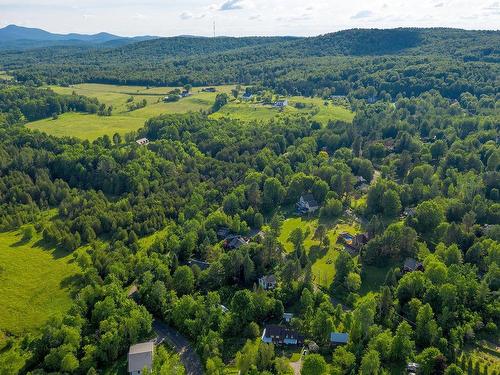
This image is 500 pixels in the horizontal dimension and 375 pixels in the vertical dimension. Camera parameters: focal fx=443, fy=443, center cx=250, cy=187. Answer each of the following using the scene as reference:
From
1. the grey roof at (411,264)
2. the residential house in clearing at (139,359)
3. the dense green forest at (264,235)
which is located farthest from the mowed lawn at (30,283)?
the grey roof at (411,264)

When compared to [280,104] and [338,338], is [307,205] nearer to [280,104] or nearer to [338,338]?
[338,338]

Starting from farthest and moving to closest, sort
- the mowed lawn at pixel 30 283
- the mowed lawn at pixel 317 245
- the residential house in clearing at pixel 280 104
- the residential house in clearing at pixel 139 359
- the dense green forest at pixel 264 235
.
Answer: the residential house in clearing at pixel 280 104 < the mowed lawn at pixel 317 245 < the mowed lawn at pixel 30 283 < the dense green forest at pixel 264 235 < the residential house in clearing at pixel 139 359

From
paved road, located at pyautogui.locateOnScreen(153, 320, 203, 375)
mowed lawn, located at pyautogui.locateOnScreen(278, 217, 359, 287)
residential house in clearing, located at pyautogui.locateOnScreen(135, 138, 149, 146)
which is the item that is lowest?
paved road, located at pyautogui.locateOnScreen(153, 320, 203, 375)

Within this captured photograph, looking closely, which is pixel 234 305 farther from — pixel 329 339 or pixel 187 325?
pixel 329 339

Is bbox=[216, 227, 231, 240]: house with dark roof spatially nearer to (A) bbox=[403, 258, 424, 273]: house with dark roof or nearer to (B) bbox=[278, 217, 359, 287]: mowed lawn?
(B) bbox=[278, 217, 359, 287]: mowed lawn

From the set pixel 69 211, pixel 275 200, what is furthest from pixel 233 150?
pixel 69 211

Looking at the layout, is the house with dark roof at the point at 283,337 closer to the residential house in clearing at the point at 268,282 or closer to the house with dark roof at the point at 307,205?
the residential house in clearing at the point at 268,282

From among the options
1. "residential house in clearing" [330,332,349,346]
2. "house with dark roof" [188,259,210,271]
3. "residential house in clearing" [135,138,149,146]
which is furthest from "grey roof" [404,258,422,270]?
"residential house in clearing" [135,138,149,146]

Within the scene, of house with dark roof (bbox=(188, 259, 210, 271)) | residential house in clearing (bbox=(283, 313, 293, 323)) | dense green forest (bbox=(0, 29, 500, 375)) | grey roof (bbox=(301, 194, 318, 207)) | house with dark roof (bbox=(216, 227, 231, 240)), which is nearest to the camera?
dense green forest (bbox=(0, 29, 500, 375))
